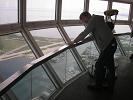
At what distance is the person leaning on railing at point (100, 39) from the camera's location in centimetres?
389

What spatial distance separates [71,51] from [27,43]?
164cm

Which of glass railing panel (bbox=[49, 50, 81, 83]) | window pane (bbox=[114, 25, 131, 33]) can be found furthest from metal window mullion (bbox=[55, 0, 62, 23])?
window pane (bbox=[114, 25, 131, 33])

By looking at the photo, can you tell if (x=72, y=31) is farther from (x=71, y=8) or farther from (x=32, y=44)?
(x=32, y=44)

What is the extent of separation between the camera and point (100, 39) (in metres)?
3.99

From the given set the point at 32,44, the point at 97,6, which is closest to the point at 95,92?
the point at 32,44

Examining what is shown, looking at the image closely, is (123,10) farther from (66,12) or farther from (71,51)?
(71,51)

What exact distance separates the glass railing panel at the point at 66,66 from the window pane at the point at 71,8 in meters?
2.80

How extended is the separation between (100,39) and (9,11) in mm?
2658

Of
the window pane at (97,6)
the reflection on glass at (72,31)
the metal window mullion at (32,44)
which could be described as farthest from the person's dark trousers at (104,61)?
the window pane at (97,6)

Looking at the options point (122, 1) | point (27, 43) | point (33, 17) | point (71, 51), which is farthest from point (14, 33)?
point (122, 1)

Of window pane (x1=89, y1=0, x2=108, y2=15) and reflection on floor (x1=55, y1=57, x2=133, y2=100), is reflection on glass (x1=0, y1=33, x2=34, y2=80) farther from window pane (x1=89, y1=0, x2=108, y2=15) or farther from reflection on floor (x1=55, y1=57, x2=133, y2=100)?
window pane (x1=89, y1=0, x2=108, y2=15)

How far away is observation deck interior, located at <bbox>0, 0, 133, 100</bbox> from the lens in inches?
116

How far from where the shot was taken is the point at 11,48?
6164 millimetres

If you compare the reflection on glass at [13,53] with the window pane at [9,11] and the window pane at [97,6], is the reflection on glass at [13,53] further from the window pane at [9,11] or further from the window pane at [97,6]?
the window pane at [97,6]
